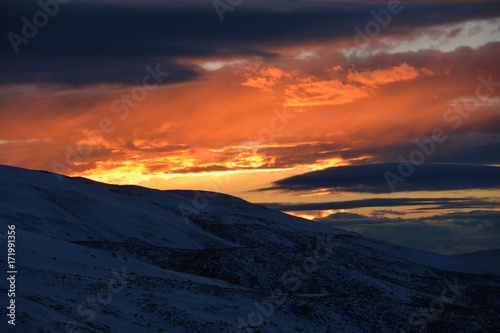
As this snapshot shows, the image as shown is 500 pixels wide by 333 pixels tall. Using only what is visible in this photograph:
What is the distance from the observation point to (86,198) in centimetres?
9431

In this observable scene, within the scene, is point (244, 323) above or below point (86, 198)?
below

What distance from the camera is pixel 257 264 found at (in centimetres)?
6656

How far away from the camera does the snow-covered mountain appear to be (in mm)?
43500

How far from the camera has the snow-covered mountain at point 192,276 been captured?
4350cm

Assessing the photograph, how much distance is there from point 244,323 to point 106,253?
55.3 ft

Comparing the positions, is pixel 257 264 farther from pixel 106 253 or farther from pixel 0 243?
pixel 0 243

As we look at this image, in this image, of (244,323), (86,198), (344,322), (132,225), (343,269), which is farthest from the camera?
(86,198)

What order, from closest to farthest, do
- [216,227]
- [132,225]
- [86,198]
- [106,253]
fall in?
[106,253], [132,225], [86,198], [216,227]

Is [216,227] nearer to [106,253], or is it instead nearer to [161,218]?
[161,218]

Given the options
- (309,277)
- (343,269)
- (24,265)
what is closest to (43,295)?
(24,265)

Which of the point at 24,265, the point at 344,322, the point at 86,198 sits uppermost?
the point at 86,198

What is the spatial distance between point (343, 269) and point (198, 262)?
1705cm

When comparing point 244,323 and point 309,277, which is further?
point 309,277

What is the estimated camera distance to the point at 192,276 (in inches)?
2306
